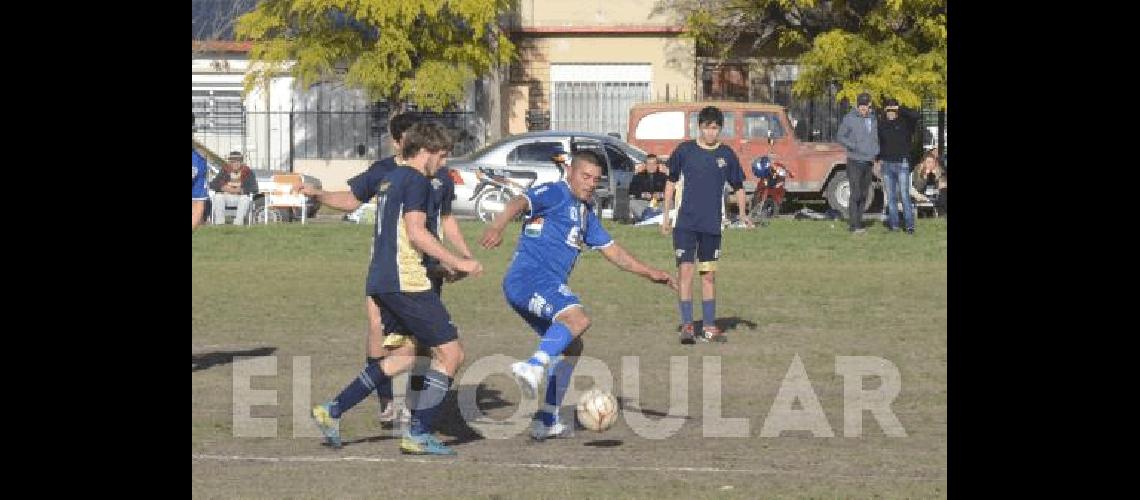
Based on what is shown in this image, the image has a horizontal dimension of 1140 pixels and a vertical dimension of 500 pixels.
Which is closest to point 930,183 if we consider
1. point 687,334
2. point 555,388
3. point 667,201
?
point 667,201

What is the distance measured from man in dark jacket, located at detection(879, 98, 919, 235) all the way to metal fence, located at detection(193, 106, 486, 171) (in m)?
21.8

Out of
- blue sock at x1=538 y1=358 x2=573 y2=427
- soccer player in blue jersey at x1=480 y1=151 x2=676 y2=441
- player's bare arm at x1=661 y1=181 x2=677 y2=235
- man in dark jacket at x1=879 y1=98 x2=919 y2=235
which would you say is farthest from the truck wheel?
blue sock at x1=538 y1=358 x2=573 y2=427

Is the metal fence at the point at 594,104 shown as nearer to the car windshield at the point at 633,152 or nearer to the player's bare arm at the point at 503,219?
the car windshield at the point at 633,152

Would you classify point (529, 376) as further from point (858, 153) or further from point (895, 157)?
point (858, 153)

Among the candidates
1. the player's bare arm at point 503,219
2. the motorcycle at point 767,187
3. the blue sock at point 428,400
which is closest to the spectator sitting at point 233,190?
the motorcycle at point 767,187

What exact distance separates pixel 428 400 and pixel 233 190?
2252 cm

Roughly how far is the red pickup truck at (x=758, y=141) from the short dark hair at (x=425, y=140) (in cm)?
2261

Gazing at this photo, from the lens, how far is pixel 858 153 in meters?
27.5

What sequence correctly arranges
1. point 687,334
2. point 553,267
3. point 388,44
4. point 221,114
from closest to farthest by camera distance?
point 553,267 < point 687,334 < point 388,44 < point 221,114

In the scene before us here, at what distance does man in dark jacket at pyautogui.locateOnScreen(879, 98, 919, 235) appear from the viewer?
27.0m

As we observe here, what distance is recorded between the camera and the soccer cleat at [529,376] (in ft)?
36.2

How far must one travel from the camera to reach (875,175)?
3447 centimetres

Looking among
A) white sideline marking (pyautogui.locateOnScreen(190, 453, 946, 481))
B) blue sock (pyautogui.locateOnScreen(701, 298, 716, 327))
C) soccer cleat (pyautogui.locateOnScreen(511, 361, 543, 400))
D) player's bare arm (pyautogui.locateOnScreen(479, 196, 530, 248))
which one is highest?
player's bare arm (pyautogui.locateOnScreen(479, 196, 530, 248))

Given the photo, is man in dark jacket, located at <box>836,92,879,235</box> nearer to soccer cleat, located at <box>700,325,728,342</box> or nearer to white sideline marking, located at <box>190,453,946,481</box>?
soccer cleat, located at <box>700,325,728,342</box>
